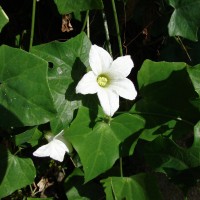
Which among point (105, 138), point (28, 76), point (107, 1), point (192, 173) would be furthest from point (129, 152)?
point (107, 1)

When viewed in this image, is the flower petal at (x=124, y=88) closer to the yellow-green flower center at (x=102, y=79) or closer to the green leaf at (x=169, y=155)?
the yellow-green flower center at (x=102, y=79)

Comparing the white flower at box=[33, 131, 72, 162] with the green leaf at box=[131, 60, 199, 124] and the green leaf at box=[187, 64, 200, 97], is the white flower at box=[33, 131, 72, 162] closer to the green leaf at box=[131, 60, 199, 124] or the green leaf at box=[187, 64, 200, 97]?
the green leaf at box=[131, 60, 199, 124]

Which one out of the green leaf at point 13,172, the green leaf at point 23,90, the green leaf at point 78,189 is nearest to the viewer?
the green leaf at point 23,90

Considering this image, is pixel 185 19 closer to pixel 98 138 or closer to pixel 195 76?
pixel 195 76

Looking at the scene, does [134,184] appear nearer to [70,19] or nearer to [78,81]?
[78,81]

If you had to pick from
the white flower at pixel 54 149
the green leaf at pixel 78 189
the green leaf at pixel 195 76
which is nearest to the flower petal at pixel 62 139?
the white flower at pixel 54 149

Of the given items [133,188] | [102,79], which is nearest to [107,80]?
[102,79]
